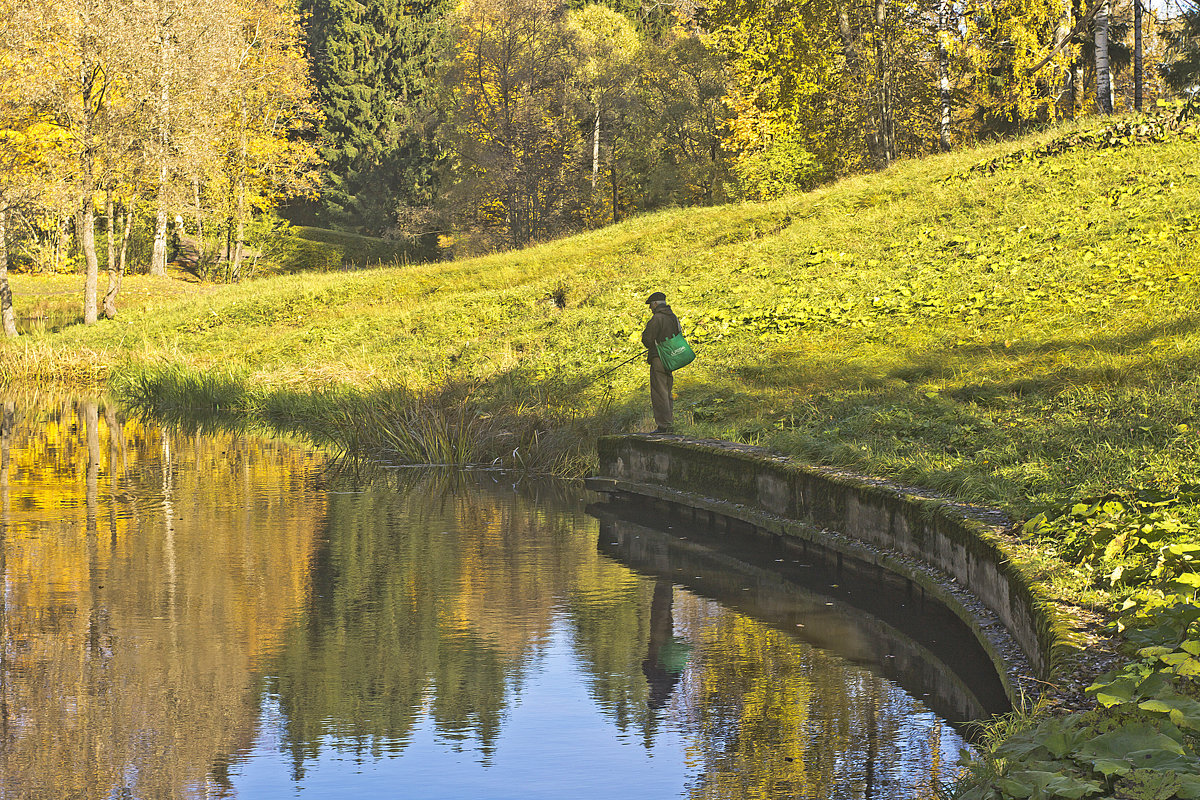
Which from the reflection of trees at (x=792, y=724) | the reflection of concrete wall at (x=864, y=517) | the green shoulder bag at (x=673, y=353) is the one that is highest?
→ the green shoulder bag at (x=673, y=353)

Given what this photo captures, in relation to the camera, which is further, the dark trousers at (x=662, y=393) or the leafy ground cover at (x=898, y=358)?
the dark trousers at (x=662, y=393)

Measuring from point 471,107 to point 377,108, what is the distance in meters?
11.5

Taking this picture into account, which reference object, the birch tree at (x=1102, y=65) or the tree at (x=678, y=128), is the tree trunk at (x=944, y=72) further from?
the tree at (x=678, y=128)

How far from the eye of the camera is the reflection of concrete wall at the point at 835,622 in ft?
24.8

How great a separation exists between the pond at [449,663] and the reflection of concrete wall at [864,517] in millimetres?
314

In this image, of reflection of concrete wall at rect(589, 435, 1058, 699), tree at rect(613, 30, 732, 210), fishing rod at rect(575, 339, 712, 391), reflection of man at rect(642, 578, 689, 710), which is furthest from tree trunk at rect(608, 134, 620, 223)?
reflection of man at rect(642, 578, 689, 710)

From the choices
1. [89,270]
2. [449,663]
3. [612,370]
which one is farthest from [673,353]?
[89,270]

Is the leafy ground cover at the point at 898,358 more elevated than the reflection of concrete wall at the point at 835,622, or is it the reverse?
the leafy ground cover at the point at 898,358

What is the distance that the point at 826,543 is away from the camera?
1145 centimetres

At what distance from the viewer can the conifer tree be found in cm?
6350

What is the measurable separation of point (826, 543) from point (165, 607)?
17.7 ft

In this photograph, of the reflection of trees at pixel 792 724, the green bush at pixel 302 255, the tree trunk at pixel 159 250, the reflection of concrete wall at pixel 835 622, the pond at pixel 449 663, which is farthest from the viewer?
the green bush at pixel 302 255

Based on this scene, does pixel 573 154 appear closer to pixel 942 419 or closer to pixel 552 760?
pixel 942 419

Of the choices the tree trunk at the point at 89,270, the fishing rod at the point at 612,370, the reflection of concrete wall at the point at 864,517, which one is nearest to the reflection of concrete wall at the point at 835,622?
the reflection of concrete wall at the point at 864,517
